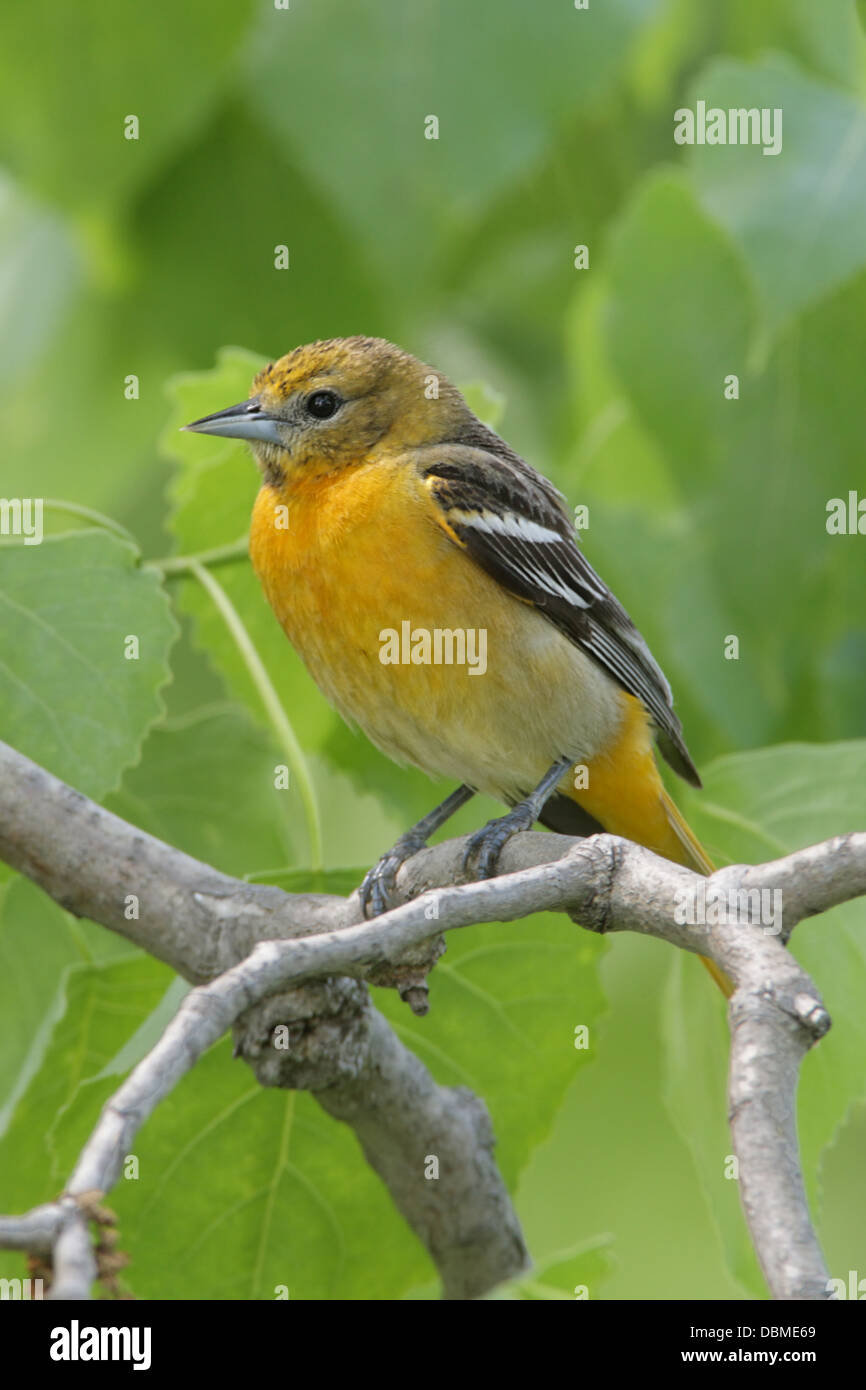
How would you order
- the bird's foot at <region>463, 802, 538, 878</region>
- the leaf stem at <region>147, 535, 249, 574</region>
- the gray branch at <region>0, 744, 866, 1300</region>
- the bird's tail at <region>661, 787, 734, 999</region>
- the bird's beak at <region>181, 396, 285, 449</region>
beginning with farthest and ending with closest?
the bird's tail at <region>661, 787, 734, 999</region>
the bird's beak at <region>181, 396, 285, 449</region>
the leaf stem at <region>147, 535, 249, 574</region>
the bird's foot at <region>463, 802, 538, 878</region>
the gray branch at <region>0, 744, 866, 1300</region>

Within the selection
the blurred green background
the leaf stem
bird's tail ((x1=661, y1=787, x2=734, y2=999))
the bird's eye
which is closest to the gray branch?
the blurred green background

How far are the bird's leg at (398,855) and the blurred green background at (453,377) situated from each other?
82mm

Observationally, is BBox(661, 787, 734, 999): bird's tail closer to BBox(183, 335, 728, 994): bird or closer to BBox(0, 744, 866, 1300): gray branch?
BBox(183, 335, 728, 994): bird

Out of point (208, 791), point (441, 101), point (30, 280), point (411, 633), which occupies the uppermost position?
point (30, 280)

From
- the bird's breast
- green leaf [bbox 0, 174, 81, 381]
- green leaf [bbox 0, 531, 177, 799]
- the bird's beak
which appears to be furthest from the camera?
green leaf [bbox 0, 174, 81, 381]

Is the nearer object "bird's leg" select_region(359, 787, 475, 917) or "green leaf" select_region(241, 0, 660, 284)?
"bird's leg" select_region(359, 787, 475, 917)

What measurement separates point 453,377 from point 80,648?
279 cm

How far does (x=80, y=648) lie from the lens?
3.11m

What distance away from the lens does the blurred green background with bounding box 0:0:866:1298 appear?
3.25 meters

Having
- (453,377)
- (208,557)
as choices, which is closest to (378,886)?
(208,557)

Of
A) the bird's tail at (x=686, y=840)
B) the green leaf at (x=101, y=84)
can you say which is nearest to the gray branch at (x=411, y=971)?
the bird's tail at (x=686, y=840)

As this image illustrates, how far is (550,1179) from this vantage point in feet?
22.8

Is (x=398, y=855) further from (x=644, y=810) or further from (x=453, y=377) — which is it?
(x=453, y=377)

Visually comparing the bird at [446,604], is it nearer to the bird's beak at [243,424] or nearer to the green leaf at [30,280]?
the bird's beak at [243,424]
